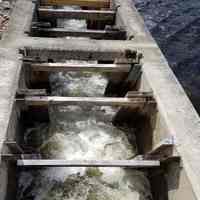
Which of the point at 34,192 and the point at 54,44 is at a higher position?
the point at 54,44

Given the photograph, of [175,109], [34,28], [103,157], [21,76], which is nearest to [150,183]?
[103,157]

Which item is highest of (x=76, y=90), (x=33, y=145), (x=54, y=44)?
(x=54, y=44)

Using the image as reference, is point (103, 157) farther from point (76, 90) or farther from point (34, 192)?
point (76, 90)

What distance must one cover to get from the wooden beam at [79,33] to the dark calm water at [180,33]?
9.01 feet

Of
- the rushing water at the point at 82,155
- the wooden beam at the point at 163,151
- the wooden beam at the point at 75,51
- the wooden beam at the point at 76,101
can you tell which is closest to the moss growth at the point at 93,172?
the rushing water at the point at 82,155

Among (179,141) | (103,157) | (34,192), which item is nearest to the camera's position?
(179,141)

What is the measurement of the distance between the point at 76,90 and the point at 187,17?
8128 mm

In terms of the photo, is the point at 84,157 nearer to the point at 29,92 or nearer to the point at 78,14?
the point at 29,92

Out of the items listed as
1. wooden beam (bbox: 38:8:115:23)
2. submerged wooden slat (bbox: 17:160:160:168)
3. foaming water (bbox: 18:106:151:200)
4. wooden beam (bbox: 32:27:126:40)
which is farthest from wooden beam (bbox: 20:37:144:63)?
submerged wooden slat (bbox: 17:160:160:168)

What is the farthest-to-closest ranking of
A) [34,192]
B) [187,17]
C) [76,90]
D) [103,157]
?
1. [187,17]
2. [76,90]
3. [103,157]
4. [34,192]

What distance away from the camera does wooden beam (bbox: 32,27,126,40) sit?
8.02 metres

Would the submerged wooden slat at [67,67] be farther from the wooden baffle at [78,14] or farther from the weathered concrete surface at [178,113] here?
the wooden baffle at [78,14]

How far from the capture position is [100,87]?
312 inches

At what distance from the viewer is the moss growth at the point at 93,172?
5.50 m
